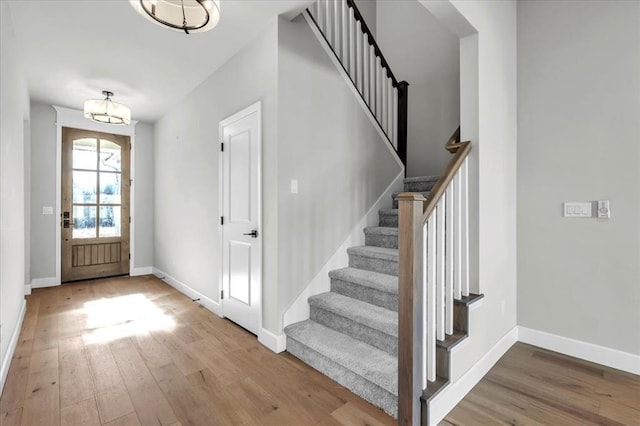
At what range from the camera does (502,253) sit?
8.41ft

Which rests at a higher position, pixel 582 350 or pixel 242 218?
pixel 242 218

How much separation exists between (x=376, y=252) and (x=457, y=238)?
847 mm

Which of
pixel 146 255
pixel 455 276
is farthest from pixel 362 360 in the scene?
pixel 146 255

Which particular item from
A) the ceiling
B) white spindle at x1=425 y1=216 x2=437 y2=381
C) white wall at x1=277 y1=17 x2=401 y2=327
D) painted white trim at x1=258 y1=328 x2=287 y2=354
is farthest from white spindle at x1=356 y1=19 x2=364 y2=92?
painted white trim at x1=258 y1=328 x2=287 y2=354

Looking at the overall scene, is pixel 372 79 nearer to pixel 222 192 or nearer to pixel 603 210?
pixel 222 192

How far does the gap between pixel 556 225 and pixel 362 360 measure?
1.99m

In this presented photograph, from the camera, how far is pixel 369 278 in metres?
2.65

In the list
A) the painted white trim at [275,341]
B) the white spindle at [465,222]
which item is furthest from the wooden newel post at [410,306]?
the painted white trim at [275,341]

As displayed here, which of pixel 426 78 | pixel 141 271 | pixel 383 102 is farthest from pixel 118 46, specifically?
pixel 141 271

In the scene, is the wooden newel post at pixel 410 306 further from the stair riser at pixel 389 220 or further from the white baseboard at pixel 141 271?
the white baseboard at pixel 141 271

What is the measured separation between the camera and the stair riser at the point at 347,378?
1817 mm

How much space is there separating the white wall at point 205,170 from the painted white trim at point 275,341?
172 millimetres

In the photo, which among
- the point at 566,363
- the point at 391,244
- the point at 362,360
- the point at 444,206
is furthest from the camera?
the point at 391,244

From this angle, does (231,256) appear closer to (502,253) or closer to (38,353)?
(38,353)
